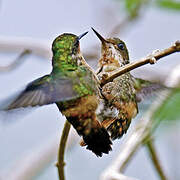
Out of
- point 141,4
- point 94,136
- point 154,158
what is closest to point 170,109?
point 94,136

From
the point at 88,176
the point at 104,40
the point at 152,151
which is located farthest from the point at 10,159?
the point at 104,40

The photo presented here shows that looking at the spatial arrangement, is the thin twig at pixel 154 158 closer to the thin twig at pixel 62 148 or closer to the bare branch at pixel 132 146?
the bare branch at pixel 132 146

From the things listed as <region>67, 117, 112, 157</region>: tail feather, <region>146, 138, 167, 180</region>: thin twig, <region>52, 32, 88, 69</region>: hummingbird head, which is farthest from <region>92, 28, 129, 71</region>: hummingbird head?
<region>146, 138, 167, 180</region>: thin twig

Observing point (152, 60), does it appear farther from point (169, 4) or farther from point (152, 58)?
point (169, 4)

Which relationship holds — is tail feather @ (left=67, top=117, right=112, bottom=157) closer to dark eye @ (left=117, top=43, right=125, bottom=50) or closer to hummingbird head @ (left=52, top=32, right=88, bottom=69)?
hummingbird head @ (left=52, top=32, right=88, bottom=69)

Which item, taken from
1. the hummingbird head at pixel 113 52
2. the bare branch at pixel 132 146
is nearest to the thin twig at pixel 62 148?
the hummingbird head at pixel 113 52

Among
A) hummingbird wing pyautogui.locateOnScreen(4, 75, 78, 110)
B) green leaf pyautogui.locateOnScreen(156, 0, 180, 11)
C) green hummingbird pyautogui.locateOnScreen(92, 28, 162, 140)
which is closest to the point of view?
hummingbird wing pyautogui.locateOnScreen(4, 75, 78, 110)
